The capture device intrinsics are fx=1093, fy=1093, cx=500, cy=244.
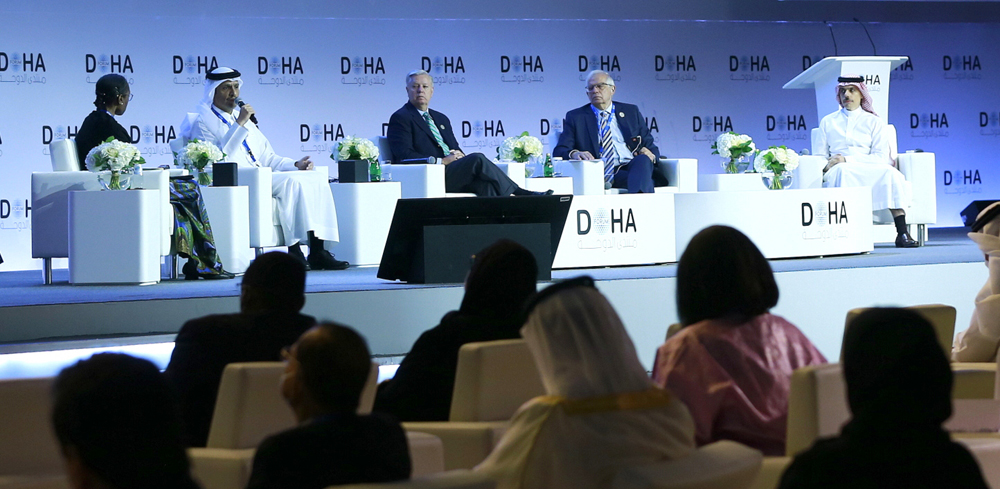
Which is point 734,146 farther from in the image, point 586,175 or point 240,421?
point 240,421

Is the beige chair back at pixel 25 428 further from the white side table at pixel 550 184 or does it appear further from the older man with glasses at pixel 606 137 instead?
the older man with glasses at pixel 606 137

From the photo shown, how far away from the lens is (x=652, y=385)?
204 centimetres

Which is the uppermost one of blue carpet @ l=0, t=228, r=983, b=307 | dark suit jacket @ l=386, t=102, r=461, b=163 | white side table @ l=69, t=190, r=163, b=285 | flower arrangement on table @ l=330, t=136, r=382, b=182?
dark suit jacket @ l=386, t=102, r=461, b=163

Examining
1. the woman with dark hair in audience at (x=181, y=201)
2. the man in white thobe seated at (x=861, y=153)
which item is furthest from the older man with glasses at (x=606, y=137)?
the woman with dark hair in audience at (x=181, y=201)

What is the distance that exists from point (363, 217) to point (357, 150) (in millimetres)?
441

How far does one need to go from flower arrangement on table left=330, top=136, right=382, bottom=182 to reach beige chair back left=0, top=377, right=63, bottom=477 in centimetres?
507

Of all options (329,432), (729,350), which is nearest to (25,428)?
(329,432)

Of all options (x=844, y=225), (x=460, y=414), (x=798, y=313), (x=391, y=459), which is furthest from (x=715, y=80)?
(x=391, y=459)

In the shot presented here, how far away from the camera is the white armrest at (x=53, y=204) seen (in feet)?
20.1

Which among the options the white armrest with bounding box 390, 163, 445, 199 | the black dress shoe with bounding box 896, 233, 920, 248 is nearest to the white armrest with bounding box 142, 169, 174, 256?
the white armrest with bounding box 390, 163, 445, 199

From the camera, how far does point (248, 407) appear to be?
2.30 meters

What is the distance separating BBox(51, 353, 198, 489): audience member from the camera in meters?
1.41

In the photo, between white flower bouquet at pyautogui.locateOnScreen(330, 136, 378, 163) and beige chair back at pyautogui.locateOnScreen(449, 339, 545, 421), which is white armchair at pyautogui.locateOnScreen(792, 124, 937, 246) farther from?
beige chair back at pyautogui.locateOnScreen(449, 339, 545, 421)

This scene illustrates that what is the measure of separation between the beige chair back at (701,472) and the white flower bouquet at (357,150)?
17.9 ft
